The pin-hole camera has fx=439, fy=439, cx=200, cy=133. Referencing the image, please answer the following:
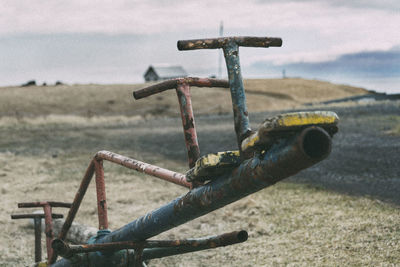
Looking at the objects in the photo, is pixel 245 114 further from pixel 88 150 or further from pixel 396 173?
pixel 88 150

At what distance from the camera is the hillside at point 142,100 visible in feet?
129

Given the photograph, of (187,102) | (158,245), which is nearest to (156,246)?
(158,245)

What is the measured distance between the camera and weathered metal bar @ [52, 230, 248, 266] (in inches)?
97.1

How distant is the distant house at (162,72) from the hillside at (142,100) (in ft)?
56.1

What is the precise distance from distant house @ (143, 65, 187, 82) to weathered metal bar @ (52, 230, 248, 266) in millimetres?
73411

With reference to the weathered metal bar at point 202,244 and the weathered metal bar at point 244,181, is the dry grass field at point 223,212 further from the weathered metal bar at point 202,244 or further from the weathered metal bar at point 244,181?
the weathered metal bar at point 244,181

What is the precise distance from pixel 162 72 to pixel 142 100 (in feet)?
108

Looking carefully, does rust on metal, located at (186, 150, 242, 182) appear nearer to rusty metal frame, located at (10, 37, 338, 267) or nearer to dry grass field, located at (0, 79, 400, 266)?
rusty metal frame, located at (10, 37, 338, 267)

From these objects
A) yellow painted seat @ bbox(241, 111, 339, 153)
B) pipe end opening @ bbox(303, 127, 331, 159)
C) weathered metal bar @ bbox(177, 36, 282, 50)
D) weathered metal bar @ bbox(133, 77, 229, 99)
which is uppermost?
weathered metal bar @ bbox(177, 36, 282, 50)

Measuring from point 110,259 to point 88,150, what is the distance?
10695 millimetres

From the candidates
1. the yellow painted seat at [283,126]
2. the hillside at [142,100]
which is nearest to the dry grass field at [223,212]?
the yellow painted seat at [283,126]

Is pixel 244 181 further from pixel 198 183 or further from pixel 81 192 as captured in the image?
pixel 81 192

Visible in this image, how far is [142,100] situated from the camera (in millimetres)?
45250

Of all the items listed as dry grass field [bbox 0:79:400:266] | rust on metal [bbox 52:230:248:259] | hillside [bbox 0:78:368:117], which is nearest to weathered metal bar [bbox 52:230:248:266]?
rust on metal [bbox 52:230:248:259]
